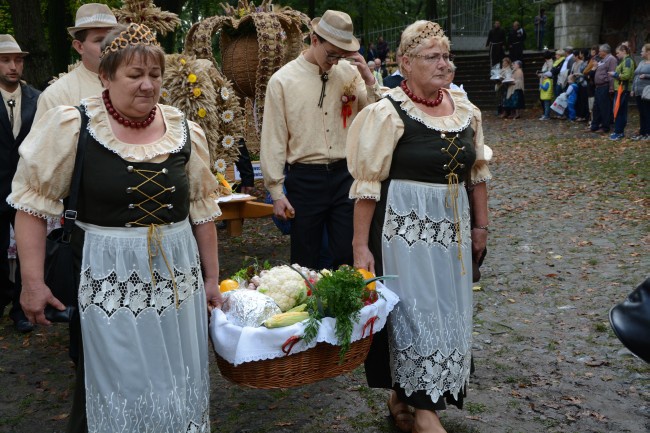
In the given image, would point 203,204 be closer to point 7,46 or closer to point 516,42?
point 7,46

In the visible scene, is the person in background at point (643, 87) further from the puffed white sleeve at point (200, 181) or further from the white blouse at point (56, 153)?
the white blouse at point (56, 153)

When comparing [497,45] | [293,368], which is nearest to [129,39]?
[293,368]

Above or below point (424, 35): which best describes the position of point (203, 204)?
below

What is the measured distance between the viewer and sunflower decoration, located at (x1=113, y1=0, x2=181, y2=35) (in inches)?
254

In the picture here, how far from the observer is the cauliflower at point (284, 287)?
12.0ft

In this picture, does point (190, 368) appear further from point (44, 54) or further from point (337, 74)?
point (44, 54)

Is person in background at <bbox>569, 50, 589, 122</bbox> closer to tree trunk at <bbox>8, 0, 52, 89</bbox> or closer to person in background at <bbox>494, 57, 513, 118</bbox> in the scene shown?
person in background at <bbox>494, 57, 513, 118</bbox>

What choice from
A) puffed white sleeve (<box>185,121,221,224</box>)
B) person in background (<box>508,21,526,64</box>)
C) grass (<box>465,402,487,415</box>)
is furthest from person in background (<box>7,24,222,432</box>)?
person in background (<box>508,21,526,64</box>)

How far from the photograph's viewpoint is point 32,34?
14.5m

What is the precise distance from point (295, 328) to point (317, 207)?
190cm

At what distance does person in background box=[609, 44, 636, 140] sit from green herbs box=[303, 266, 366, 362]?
1564 cm

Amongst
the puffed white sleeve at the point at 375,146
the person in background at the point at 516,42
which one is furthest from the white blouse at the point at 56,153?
the person in background at the point at 516,42

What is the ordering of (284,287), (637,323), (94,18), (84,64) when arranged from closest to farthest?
1. (637,323)
2. (284,287)
3. (94,18)
4. (84,64)

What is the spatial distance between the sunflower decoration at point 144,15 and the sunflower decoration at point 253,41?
6.64 feet
